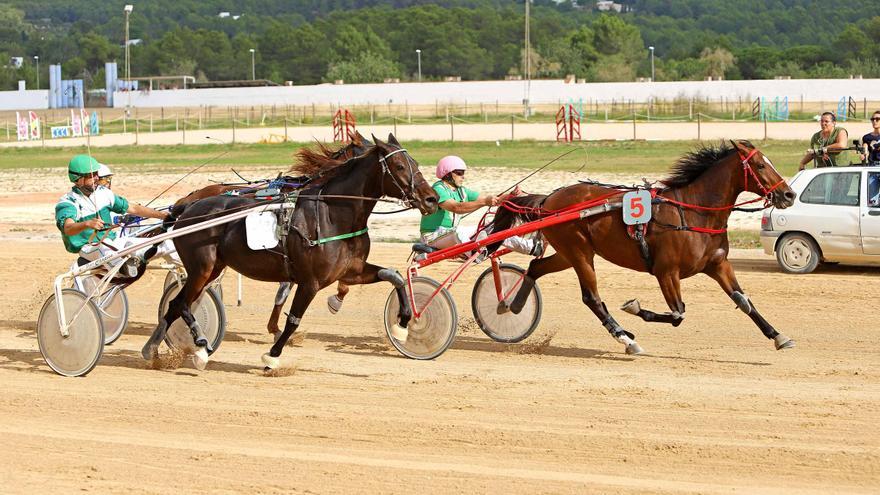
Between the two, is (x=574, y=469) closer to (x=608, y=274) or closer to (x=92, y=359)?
(x=92, y=359)

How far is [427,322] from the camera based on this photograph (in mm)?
9852

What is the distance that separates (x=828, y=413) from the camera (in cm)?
771

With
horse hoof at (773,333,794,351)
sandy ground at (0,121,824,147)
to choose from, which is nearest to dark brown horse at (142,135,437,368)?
horse hoof at (773,333,794,351)

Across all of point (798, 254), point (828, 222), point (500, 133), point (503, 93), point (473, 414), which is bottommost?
point (473, 414)

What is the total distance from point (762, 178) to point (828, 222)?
16.6 feet

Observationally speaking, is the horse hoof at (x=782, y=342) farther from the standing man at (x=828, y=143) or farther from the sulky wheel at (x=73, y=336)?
the standing man at (x=828, y=143)

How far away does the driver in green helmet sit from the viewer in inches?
391


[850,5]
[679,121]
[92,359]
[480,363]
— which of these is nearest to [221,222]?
[92,359]

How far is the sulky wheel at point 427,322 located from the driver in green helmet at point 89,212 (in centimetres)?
223

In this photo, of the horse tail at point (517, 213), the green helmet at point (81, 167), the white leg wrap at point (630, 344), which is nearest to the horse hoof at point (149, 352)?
the green helmet at point (81, 167)

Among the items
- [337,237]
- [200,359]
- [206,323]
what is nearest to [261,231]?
[337,237]

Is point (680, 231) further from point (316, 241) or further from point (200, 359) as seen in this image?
point (200, 359)

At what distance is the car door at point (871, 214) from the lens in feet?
45.9

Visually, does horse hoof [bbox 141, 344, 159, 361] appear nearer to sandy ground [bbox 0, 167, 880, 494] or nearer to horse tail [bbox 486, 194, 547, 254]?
sandy ground [bbox 0, 167, 880, 494]
